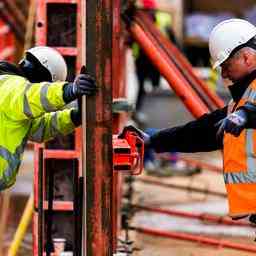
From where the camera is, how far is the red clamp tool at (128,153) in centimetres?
546

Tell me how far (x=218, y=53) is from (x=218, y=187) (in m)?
6.87

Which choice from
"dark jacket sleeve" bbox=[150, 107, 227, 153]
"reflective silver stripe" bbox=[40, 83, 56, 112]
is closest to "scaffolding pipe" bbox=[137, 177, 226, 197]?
"dark jacket sleeve" bbox=[150, 107, 227, 153]

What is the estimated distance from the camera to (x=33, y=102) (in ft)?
17.3

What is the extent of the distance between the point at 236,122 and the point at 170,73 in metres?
2.53

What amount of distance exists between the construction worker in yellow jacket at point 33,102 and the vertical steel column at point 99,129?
0.29ft

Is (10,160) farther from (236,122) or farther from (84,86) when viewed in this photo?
(236,122)

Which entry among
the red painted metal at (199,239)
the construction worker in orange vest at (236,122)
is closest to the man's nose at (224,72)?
the construction worker in orange vest at (236,122)

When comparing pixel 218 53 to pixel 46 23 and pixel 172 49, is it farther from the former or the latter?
pixel 172 49

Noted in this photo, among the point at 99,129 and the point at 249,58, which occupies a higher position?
the point at 249,58

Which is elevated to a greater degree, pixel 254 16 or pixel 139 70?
pixel 254 16

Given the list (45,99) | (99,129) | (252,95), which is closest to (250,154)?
(252,95)

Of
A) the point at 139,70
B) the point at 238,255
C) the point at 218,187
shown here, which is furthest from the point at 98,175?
the point at 139,70

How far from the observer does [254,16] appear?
18.6m

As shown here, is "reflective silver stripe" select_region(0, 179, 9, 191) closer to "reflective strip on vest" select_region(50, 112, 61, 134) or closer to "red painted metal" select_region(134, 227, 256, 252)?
"reflective strip on vest" select_region(50, 112, 61, 134)
